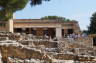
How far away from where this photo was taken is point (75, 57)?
16094 mm

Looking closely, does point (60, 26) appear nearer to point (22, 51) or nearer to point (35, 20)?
point (35, 20)

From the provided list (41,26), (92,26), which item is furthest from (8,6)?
(92,26)

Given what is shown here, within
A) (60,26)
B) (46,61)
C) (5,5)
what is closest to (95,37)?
(60,26)

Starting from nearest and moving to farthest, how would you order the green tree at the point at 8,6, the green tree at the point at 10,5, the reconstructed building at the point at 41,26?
the green tree at the point at 10,5
the green tree at the point at 8,6
the reconstructed building at the point at 41,26

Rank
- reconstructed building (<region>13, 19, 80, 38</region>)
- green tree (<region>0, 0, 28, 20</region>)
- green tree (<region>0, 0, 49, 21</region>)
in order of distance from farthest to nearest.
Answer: reconstructed building (<region>13, 19, 80, 38</region>), green tree (<region>0, 0, 28, 20</region>), green tree (<region>0, 0, 49, 21</region>)

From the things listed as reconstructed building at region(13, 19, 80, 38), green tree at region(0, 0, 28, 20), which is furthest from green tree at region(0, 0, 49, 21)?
reconstructed building at region(13, 19, 80, 38)

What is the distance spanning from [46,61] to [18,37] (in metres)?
13.0

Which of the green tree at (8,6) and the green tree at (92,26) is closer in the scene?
the green tree at (8,6)

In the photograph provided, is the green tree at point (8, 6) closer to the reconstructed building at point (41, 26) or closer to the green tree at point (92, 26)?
→ the reconstructed building at point (41, 26)

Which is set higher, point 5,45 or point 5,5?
point 5,5

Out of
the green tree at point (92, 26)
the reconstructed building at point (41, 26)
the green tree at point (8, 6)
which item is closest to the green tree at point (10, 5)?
the green tree at point (8, 6)

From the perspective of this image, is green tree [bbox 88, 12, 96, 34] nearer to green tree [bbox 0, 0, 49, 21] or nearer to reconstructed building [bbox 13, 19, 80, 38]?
reconstructed building [bbox 13, 19, 80, 38]

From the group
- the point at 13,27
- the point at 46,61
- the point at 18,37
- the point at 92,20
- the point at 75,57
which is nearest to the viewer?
the point at 46,61

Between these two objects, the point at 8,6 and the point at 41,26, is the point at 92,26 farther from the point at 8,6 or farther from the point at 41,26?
the point at 8,6
